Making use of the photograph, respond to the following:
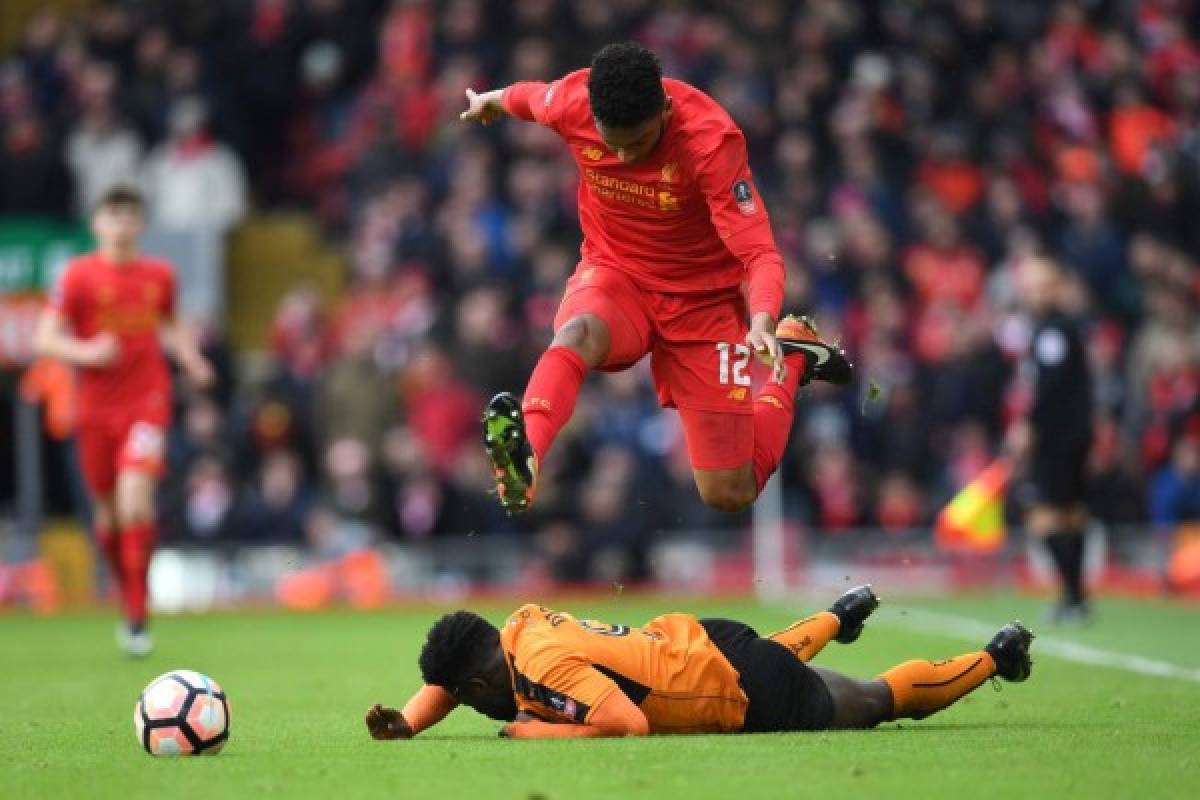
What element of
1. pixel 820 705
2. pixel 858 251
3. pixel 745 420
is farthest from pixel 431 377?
pixel 820 705

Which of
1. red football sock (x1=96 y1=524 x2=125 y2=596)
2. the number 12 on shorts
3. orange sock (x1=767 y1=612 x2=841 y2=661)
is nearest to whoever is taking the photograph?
orange sock (x1=767 y1=612 x2=841 y2=661)

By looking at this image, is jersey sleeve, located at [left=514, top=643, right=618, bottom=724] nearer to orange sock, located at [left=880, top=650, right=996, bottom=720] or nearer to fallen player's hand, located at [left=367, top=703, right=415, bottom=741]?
fallen player's hand, located at [left=367, top=703, right=415, bottom=741]

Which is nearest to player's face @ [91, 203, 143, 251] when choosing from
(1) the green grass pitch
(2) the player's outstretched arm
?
(2) the player's outstretched arm

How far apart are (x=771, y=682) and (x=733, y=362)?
2.25m

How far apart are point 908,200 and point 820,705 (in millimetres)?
14297

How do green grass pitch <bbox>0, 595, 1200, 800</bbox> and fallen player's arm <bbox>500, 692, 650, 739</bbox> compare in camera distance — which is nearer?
green grass pitch <bbox>0, 595, 1200, 800</bbox>

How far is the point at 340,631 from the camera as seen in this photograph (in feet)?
55.8

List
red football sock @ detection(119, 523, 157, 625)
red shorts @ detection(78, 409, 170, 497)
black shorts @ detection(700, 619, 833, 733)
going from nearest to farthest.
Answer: black shorts @ detection(700, 619, 833, 733)
red football sock @ detection(119, 523, 157, 625)
red shorts @ detection(78, 409, 170, 497)

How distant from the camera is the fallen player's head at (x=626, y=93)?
918cm

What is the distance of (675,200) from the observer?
9.81 metres

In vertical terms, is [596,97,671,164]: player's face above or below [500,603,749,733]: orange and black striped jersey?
above

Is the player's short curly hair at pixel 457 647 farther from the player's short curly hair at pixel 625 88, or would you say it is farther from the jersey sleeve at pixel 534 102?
the jersey sleeve at pixel 534 102

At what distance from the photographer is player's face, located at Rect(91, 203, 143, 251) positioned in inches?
562

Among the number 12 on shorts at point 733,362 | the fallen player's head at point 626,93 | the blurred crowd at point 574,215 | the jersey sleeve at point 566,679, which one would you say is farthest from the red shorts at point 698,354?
the blurred crowd at point 574,215
